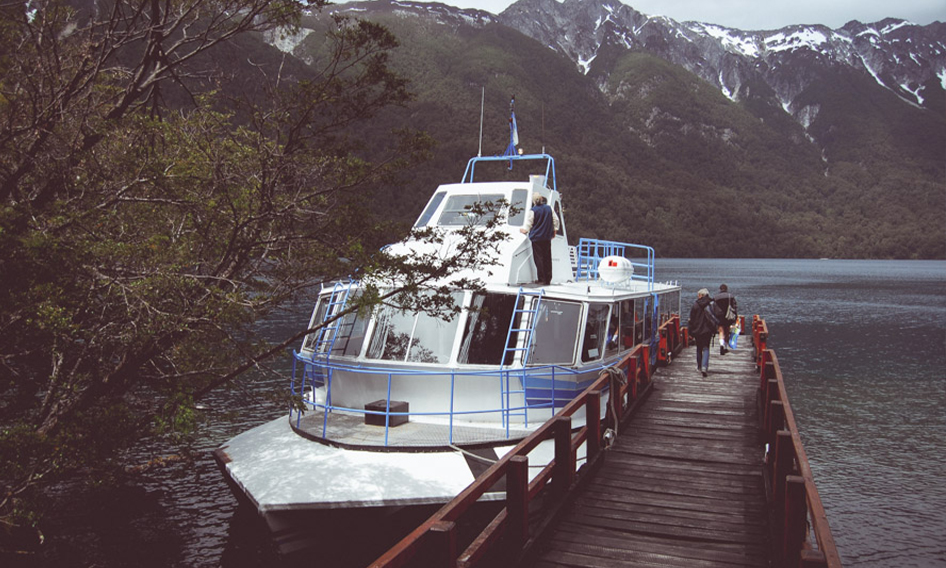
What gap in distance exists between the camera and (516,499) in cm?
648

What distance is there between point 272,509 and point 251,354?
2193mm

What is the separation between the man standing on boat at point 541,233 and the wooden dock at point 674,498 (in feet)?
11.2

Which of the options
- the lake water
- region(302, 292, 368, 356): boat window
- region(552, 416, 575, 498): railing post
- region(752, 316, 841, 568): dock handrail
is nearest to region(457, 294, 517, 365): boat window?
region(302, 292, 368, 356): boat window

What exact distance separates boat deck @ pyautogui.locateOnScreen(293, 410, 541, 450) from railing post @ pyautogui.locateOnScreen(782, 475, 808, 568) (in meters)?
5.35

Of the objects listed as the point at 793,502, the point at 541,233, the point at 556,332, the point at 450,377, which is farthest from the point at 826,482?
the point at 793,502

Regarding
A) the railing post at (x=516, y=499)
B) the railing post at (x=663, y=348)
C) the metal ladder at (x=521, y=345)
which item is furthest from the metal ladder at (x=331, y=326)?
the railing post at (x=663, y=348)

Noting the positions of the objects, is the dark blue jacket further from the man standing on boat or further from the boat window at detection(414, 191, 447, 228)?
the boat window at detection(414, 191, 447, 228)

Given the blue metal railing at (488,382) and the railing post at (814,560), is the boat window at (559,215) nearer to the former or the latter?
the blue metal railing at (488,382)

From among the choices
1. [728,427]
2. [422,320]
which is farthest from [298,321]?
[728,427]

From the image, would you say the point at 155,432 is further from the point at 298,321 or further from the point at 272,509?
the point at 298,321

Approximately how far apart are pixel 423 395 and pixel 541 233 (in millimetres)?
4315

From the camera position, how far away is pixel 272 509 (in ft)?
30.2

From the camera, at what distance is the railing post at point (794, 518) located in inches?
221

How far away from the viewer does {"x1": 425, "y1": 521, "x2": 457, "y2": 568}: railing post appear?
5.01 metres
